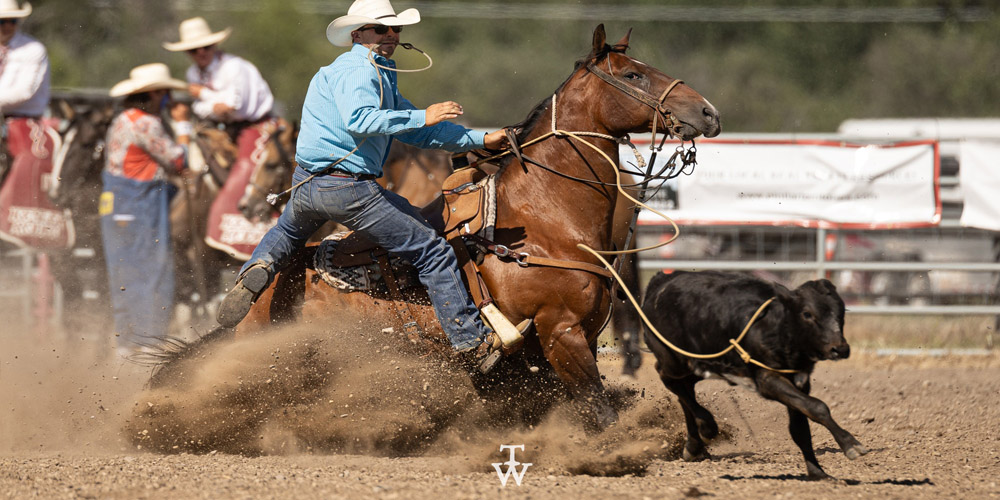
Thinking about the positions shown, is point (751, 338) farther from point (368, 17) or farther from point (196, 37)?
point (196, 37)

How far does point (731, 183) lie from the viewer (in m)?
10.3

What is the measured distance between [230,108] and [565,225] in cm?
563

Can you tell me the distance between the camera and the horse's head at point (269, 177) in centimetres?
1034

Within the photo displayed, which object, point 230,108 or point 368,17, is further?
point 230,108

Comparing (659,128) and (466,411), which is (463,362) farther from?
(659,128)

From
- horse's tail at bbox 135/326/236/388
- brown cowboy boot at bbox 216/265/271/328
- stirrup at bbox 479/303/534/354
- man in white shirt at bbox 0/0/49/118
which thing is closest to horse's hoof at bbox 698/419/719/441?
stirrup at bbox 479/303/534/354

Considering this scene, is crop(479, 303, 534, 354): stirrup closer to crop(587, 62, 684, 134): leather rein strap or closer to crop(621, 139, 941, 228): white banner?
crop(587, 62, 684, 134): leather rein strap

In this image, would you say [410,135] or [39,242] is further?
[39,242]

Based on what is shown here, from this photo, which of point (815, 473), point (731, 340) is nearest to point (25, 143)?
point (731, 340)

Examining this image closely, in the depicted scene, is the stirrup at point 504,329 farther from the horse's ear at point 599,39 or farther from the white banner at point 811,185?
the white banner at point 811,185

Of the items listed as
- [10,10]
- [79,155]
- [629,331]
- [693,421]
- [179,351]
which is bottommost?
[629,331]

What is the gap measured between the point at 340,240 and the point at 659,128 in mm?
1836

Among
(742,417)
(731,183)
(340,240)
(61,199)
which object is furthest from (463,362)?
(61,199)

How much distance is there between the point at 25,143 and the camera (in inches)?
419
